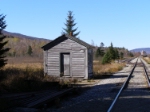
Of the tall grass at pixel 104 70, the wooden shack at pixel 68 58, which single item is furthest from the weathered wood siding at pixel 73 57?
the tall grass at pixel 104 70

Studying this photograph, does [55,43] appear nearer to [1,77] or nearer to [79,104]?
[1,77]

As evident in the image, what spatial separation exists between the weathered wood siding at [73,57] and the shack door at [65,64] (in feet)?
1.00

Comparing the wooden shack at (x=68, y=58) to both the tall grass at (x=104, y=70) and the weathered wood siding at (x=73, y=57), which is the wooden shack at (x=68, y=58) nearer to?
the weathered wood siding at (x=73, y=57)

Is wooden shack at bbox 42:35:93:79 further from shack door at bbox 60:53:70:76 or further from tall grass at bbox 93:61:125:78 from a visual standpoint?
tall grass at bbox 93:61:125:78

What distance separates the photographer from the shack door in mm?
24203

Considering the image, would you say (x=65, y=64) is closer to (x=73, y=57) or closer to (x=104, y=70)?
(x=73, y=57)

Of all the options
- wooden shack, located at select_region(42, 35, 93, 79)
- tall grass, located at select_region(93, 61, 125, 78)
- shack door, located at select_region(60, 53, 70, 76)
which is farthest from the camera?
tall grass, located at select_region(93, 61, 125, 78)

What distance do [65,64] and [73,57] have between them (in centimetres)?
93

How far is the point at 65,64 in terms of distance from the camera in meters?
24.3

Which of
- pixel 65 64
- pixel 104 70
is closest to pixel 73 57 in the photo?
pixel 65 64

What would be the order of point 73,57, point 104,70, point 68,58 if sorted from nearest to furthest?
point 73,57 → point 68,58 → point 104,70

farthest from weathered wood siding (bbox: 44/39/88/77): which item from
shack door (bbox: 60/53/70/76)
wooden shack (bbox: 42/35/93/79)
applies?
shack door (bbox: 60/53/70/76)

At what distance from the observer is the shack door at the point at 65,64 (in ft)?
79.4

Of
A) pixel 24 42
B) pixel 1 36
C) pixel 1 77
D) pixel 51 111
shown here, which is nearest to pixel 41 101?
pixel 51 111
